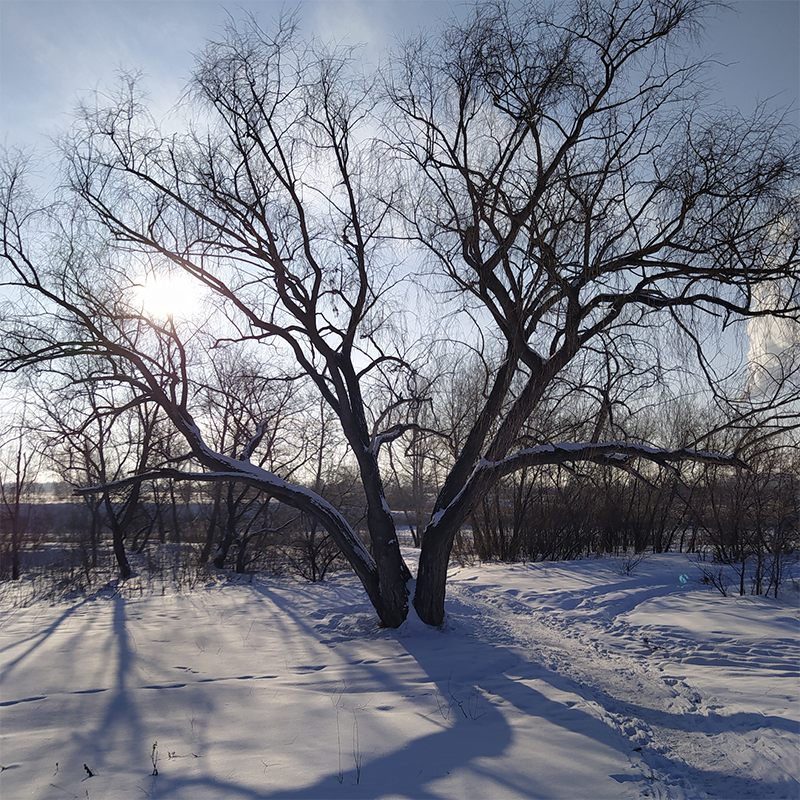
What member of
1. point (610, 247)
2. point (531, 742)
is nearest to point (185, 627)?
point (531, 742)

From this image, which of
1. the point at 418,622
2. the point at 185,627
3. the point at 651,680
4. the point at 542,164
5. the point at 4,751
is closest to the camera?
the point at 4,751

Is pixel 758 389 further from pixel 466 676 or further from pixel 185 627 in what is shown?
pixel 185 627

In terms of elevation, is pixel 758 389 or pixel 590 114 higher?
pixel 590 114

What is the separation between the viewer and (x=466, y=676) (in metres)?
5.71

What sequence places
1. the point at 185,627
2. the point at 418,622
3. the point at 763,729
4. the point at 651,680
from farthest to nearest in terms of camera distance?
1. the point at 185,627
2. the point at 418,622
3. the point at 651,680
4. the point at 763,729

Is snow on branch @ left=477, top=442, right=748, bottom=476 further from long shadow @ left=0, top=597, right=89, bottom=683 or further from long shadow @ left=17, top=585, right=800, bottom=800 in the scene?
long shadow @ left=0, top=597, right=89, bottom=683

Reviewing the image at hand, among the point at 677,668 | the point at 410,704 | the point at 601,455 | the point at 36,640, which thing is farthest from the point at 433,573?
the point at 36,640

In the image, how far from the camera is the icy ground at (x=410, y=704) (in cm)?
335

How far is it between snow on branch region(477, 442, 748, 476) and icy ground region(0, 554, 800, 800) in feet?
7.42

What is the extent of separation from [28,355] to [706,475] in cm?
951

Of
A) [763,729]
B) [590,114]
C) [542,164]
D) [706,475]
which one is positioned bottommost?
[763,729]

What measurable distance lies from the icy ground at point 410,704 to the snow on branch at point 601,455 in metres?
2.26

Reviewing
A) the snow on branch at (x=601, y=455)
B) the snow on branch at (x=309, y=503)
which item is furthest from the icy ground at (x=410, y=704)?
the snow on branch at (x=601, y=455)

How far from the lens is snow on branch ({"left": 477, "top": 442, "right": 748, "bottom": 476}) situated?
6438mm
